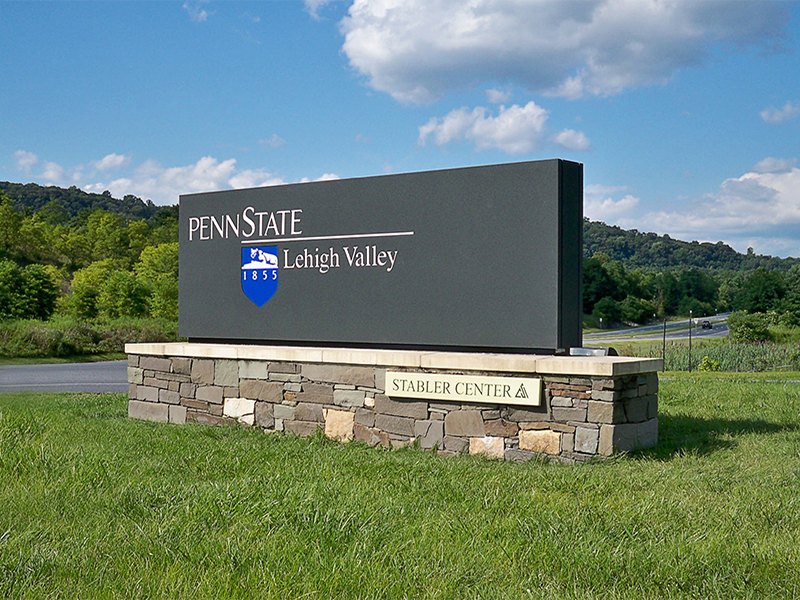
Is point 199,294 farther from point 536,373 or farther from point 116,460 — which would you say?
point 536,373

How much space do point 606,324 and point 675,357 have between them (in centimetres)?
4546

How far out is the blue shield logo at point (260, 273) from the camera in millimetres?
9086

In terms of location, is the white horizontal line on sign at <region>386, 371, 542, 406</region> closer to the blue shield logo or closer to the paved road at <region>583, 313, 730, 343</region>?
the blue shield logo

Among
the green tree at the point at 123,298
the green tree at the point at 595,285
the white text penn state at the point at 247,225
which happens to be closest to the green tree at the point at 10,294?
the green tree at the point at 123,298

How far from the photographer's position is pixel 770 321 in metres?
51.2

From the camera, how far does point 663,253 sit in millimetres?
103125

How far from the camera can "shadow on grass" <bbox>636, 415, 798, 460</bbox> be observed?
7.21 metres

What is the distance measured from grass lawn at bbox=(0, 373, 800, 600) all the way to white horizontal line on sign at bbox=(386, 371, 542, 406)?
637 millimetres

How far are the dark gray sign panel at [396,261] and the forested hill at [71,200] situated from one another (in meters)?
107

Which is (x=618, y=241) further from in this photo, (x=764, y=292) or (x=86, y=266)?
(x=86, y=266)

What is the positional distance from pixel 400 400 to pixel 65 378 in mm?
12297

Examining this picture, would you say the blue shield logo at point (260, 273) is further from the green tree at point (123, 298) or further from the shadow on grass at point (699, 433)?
the green tree at point (123, 298)

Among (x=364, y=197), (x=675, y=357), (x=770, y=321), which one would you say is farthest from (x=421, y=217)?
(x=770, y=321)

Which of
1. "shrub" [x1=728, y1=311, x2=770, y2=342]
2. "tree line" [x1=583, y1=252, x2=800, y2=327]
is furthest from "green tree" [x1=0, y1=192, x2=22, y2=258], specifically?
"shrub" [x1=728, y1=311, x2=770, y2=342]
